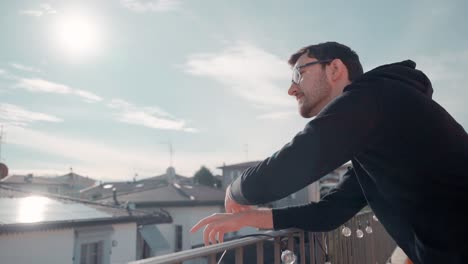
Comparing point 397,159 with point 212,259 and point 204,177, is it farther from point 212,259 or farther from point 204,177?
point 204,177

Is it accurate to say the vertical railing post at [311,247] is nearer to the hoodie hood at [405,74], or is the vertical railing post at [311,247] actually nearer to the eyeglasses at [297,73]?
the eyeglasses at [297,73]

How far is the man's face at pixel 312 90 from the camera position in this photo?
161 cm

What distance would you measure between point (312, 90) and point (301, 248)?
0.95 meters

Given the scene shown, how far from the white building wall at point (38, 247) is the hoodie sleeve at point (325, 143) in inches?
397

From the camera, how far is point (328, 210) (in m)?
1.79

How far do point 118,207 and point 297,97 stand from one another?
14.2m

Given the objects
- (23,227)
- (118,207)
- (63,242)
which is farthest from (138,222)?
(23,227)

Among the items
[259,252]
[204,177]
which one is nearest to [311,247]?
[259,252]

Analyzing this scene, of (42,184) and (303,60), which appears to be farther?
(42,184)

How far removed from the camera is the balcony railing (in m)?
1.27

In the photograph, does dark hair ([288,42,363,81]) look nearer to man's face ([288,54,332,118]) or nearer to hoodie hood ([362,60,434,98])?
man's face ([288,54,332,118])

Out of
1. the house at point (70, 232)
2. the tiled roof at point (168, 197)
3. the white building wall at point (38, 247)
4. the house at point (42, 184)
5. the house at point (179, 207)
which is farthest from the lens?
the house at point (42, 184)

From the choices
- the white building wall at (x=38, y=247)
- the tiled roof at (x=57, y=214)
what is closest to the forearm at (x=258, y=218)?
the tiled roof at (x=57, y=214)

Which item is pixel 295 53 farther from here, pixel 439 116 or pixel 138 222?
pixel 138 222
